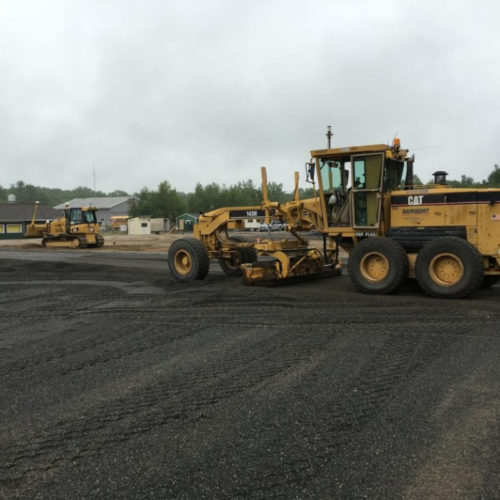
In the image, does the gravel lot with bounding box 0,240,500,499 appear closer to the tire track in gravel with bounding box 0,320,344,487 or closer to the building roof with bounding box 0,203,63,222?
the tire track in gravel with bounding box 0,320,344,487

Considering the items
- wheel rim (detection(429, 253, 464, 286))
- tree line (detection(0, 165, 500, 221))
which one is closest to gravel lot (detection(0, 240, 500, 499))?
wheel rim (detection(429, 253, 464, 286))

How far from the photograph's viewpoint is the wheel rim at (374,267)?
31.5ft

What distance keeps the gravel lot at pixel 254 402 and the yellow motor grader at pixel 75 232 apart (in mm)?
21745

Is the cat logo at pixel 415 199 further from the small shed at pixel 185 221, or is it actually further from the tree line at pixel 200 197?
the small shed at pixel 185 221

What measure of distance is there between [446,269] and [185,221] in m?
59.0

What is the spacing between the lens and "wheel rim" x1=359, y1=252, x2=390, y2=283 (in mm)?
9609


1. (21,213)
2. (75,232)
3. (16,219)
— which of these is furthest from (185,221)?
(75,232)

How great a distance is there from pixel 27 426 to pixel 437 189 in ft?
27.1

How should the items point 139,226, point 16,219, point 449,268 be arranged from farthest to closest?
point 139,226 → point 16,219 → point 449,268

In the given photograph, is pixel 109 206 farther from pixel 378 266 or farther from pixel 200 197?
pixel 378 266

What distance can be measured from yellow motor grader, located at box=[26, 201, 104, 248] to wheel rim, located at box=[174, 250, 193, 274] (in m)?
18.5

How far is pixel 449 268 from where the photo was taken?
29.3 feet

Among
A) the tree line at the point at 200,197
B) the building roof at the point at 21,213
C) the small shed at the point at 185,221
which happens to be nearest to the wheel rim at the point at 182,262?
the tree line at the point at 200,197

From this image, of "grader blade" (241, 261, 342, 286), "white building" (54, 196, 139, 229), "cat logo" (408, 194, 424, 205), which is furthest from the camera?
"white building" (54, 196, 139, 229)
